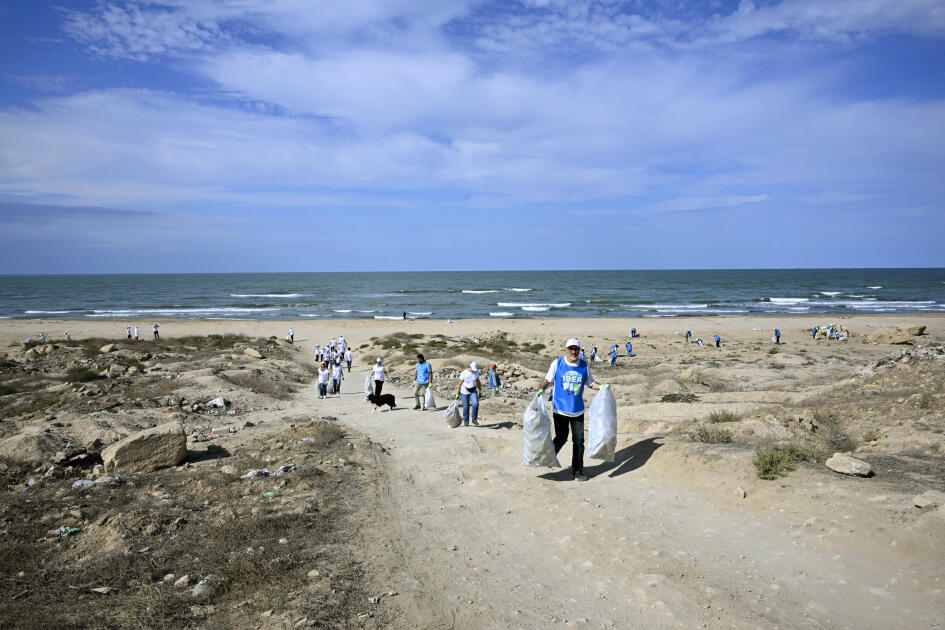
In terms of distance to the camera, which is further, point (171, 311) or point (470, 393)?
point (171, 311)

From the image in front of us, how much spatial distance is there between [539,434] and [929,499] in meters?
4.03

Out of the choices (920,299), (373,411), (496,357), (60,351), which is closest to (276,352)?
(60,351)

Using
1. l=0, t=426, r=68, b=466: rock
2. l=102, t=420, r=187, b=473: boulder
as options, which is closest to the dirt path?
l=102, t=420, r=187, b=473: boulder

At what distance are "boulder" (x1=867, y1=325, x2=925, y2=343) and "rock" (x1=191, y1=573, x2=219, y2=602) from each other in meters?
36.6

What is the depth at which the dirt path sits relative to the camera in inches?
161

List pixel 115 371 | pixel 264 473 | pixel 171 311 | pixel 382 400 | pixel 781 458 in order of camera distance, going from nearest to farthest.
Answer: pixel 781 458
pixel 264 473
pixel 382 400
pixel 115 371
pixel 171 311

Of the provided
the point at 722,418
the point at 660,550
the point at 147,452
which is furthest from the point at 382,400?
the point at 660,550

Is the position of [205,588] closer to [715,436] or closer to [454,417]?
[454,417]

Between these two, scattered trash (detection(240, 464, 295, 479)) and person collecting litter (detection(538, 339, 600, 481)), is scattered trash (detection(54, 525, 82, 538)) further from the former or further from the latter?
person collecting litter (detection(538, 339, 600, 481))

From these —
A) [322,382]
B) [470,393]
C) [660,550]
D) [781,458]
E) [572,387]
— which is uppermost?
[572,387]

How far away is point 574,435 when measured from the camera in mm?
6879

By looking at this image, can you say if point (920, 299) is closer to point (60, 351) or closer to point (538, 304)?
point (538, 304)

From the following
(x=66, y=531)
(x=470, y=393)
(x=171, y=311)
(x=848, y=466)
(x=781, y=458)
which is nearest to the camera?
(x=848, y=466)

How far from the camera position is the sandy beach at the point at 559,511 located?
421 centimetres
